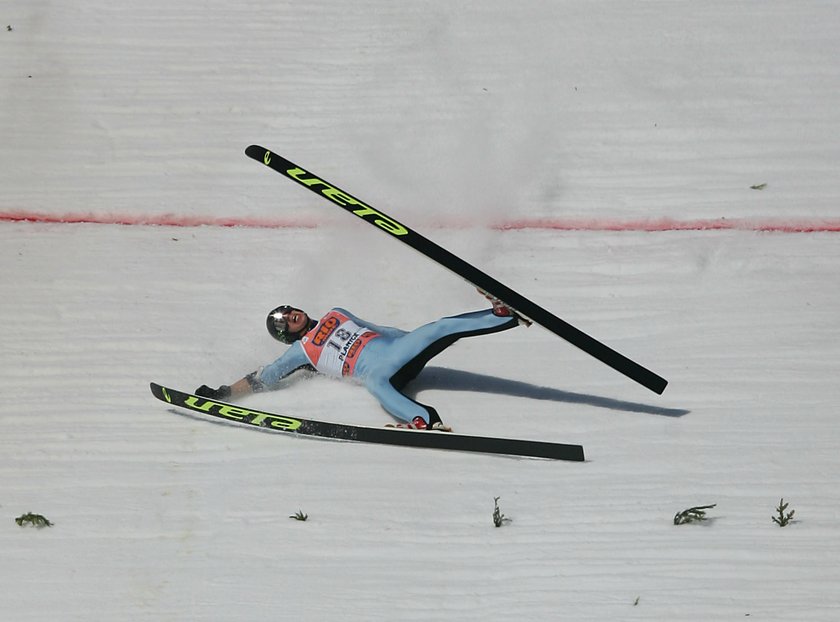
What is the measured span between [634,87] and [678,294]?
98.4 inches

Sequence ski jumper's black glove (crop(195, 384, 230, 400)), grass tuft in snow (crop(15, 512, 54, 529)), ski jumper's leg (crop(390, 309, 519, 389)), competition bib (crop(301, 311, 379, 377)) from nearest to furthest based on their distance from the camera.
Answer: grass tuft in snow (crop(15, 512, 54, 529))
ski jumper's leg (crop(390, 309, 519, 389))
competition bib (crop(301, 311, 379, 377))
ski jumper's black glove (crop(195, 384, 230, 400))

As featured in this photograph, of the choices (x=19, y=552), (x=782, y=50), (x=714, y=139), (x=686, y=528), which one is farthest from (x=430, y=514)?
(x=782, y=50)

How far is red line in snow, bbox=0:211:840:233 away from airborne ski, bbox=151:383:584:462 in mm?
2189

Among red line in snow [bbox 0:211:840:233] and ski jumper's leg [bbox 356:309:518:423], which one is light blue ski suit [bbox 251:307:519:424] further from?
red line in snow [bbox 0:211:840:233]

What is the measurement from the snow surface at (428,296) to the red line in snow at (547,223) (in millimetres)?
50

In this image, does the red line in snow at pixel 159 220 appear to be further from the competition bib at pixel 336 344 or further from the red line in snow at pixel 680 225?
the competition bib at pixel 336 344

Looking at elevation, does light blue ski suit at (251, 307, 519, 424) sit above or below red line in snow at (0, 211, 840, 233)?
below

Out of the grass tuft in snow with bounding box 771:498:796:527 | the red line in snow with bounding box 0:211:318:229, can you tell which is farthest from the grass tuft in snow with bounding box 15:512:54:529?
the grass tuft in snow with bounding box 771:498:796:527

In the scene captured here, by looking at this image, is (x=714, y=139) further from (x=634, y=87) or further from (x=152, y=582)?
(x=152, y=582)

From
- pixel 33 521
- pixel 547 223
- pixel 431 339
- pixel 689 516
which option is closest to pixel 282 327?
pixel 431 339

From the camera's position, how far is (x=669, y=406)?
6.70m

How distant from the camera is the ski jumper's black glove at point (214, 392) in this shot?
6.91m

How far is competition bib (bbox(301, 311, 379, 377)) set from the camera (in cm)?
681

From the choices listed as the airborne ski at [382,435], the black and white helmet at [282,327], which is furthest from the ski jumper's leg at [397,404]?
the black and white helmet at [282,327]
